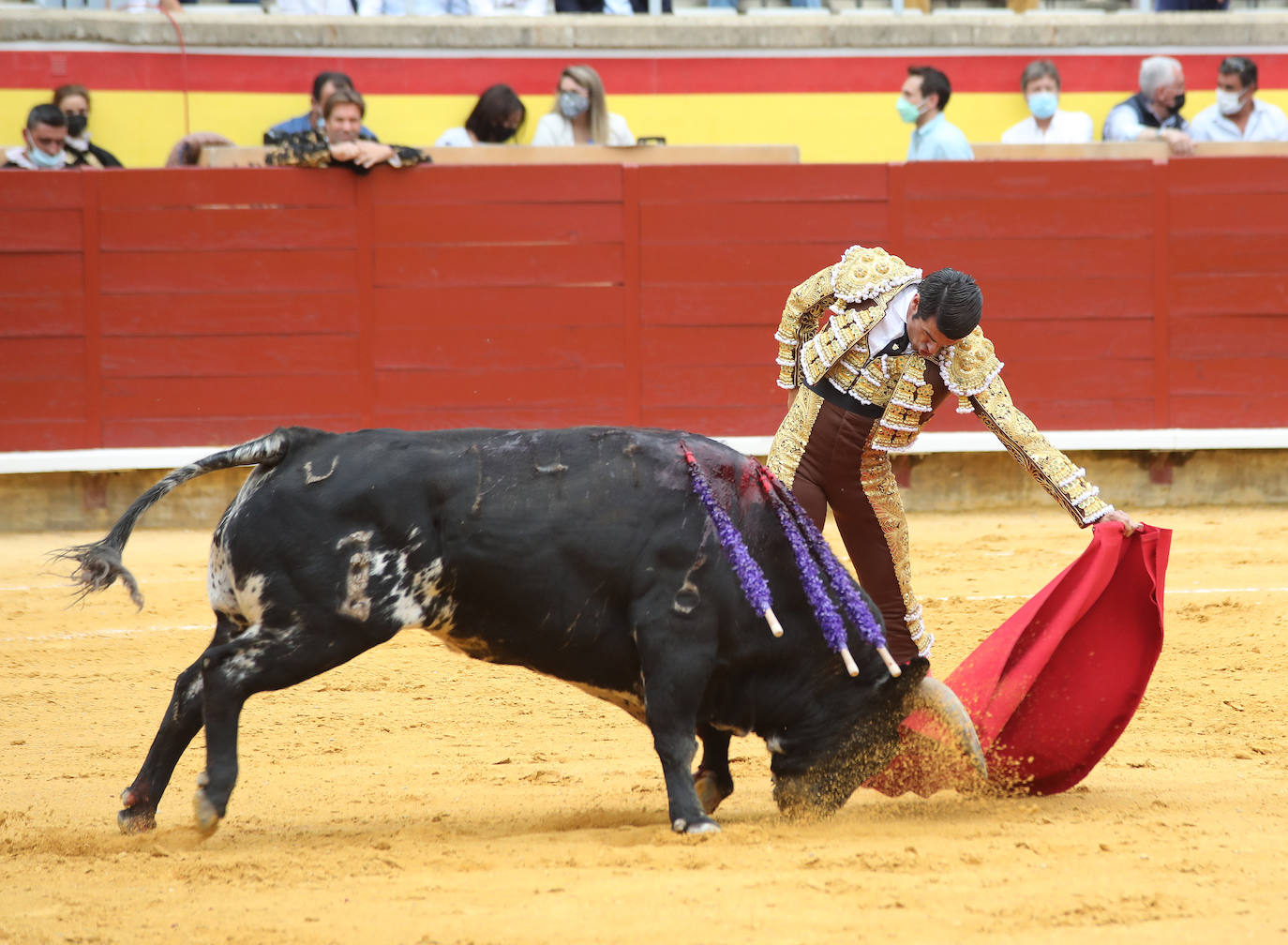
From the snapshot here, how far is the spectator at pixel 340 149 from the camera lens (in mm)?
6887

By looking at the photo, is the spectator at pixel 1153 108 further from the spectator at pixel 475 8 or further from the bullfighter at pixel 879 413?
the bullfighter at pixel 879 413

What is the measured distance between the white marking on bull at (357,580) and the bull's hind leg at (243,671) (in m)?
0.03

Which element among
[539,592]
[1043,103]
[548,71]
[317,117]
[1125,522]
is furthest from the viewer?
[548,71]

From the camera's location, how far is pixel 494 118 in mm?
7402

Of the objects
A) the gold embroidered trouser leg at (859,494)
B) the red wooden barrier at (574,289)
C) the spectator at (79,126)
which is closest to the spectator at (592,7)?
the red wooden barrier at (574,289)

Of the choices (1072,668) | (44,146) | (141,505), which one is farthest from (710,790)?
(44,146)

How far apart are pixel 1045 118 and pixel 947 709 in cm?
555

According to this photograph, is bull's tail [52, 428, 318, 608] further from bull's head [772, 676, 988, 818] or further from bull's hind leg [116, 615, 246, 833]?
bull's head [772, 676, 988, 818]

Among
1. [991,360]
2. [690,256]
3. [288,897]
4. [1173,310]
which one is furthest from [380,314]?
[288,897]

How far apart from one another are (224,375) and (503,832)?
15.0 feet

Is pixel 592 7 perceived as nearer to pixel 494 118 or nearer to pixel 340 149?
pixel 494 118

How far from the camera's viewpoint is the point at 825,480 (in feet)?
11.4

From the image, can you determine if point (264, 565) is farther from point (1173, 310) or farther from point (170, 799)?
point (1173, 310)

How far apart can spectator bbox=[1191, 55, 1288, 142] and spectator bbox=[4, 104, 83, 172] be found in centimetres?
545
